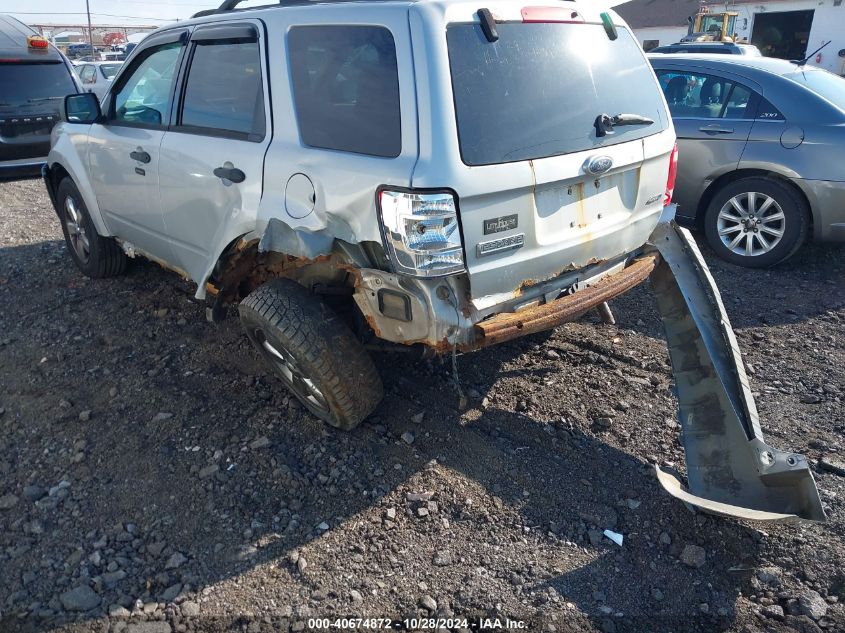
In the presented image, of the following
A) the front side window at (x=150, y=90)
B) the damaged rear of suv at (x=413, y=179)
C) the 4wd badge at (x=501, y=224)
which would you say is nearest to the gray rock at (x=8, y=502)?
the damaged rear of suv at (x=413, y=179)

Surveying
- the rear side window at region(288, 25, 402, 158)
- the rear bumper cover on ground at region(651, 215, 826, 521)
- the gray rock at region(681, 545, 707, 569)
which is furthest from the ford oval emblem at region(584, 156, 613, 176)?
the gray rock at region(681, 545, 707, 569)

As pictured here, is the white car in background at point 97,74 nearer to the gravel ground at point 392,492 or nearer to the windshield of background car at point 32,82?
the windshield of background car at point 32,82

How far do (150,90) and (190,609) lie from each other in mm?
3126

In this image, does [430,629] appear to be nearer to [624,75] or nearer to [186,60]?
[624,75]

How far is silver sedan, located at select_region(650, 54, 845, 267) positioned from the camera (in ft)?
18.2

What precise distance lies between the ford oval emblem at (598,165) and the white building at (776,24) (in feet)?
94.5

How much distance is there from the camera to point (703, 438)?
3174mm

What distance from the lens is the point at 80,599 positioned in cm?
255

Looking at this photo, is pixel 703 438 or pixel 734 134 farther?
pixel 734 134

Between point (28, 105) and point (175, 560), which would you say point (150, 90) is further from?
point (28, 105)

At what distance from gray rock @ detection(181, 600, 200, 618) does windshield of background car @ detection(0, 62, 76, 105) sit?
7871 mm

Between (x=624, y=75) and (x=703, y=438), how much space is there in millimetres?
1809

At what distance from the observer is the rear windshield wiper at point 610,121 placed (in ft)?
10.5

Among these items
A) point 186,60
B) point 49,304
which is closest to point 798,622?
point 186,60
